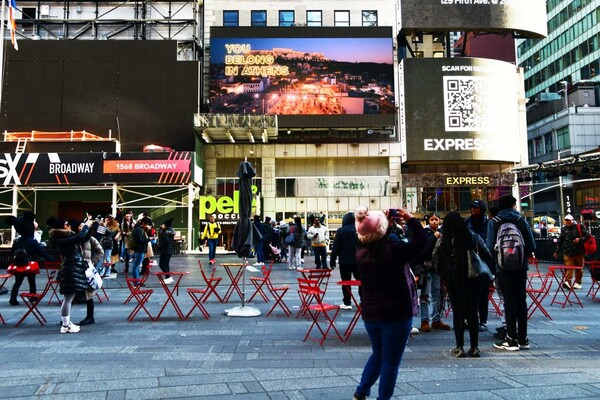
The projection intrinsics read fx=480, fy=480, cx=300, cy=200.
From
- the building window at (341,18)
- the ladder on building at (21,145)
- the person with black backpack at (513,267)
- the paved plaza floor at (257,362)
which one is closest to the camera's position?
the paved plaza floor at (257,362)

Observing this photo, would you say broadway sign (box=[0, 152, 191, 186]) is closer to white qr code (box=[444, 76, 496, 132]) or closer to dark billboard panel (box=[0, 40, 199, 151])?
dark billboard panel (box=[0, 40, 199, 151])

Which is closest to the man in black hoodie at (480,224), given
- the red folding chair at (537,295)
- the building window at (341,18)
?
the red folding chair at (537,295)

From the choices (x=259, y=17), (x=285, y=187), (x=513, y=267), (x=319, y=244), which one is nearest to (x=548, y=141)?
(x=285, y=187)

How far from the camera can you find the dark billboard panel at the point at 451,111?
35.2 meters

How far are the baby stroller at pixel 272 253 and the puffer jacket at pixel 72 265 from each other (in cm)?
1324

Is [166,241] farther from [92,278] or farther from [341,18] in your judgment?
[341,18]

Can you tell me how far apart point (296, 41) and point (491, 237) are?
1205 inches

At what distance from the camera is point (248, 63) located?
34531 mm

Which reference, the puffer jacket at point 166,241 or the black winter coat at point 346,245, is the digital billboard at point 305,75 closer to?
the puffer jacket at point 166,241

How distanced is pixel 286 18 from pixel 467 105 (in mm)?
15303

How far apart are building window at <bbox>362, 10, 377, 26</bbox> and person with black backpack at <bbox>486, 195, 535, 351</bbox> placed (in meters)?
33.9

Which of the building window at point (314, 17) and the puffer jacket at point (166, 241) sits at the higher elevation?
the building window at point (314, 17)

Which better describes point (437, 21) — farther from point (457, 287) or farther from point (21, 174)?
point (457, 287)

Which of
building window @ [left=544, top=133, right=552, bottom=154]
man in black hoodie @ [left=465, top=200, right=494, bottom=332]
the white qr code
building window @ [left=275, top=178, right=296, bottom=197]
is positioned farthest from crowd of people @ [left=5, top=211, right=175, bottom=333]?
building window @ [left=544, top=133, right=552, bottom=154]
